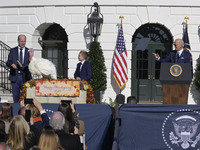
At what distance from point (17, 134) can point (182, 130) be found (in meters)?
3.89

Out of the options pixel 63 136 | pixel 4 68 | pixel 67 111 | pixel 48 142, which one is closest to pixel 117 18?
pixel 4 68

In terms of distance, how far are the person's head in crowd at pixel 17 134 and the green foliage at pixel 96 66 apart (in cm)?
1032

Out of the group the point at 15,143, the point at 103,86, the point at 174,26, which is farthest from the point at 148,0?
the point at 15,143

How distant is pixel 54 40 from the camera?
16625 mm

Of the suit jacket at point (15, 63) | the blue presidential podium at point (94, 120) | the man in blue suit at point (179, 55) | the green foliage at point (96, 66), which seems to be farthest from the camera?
the green foliage at point (96, 66)

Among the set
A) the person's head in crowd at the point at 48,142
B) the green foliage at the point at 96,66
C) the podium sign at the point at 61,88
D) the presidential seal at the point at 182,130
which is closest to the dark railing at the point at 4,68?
the green foliage at the point at 96,66

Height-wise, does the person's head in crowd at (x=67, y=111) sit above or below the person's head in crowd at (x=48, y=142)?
above

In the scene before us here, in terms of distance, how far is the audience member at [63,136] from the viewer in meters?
4.92

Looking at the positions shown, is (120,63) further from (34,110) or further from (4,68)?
(34,110)

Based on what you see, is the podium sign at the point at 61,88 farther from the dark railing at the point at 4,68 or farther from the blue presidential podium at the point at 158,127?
the dark railing at the point at 4,68

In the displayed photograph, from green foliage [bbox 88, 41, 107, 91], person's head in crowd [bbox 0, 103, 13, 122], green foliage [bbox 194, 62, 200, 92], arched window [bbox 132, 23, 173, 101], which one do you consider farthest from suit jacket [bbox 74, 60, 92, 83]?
green foliage [bbox 194, 62, 200, 92]

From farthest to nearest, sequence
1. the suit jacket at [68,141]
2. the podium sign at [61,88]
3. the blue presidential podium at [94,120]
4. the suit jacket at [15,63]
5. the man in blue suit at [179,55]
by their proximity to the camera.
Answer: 1. the suit jacket at [15,63]
2. the man in blue suit at [179,55]
3. the podium sign at [61,88]
4. the blue presidential podium at [94,120]
5. the suit jacket at [68,141]

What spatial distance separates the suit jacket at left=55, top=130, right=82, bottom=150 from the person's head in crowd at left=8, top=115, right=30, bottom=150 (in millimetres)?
514

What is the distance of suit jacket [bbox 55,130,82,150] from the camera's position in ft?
16.1
